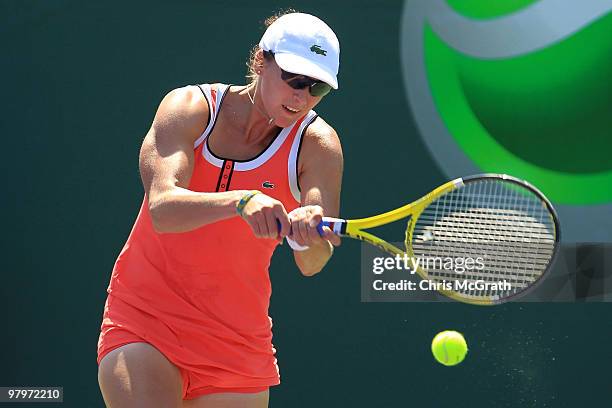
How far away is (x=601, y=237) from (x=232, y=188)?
2453mm

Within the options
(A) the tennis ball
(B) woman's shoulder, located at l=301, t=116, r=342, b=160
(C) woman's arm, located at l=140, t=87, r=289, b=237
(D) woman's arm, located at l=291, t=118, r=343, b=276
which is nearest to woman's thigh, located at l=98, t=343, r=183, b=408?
(C) woman's arm, located at l=140, t=87, r=289, b=237

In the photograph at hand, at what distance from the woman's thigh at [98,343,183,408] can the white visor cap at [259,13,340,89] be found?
34.0 inches

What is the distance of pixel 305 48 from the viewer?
2.74m

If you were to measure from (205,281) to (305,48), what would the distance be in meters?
0.72

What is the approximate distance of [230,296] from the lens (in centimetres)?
299

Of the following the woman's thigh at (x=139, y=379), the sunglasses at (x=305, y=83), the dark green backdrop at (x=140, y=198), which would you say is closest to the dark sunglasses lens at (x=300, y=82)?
the sunglasses at (x=305, y=83)

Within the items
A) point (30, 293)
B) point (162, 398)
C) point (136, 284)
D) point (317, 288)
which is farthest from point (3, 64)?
point (162, 398)

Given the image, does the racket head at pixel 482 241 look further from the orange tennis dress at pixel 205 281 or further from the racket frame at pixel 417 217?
the orange tennis dress at pixel 205 281

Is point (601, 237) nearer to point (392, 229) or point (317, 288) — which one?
point (392, 229)

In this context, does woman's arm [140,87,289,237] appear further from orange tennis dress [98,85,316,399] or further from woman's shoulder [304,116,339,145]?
woman's shoulder [304,116,339,145]

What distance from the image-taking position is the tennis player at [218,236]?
2.75m

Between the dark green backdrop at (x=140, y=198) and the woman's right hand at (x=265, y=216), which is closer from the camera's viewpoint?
the woman's right hand at (x=265, y=216)

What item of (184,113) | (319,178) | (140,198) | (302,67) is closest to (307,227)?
(319,178)

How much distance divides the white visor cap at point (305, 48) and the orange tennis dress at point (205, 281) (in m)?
0.25
